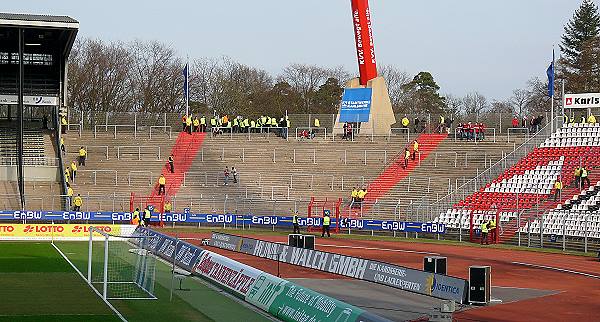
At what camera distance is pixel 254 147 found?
67.9 metres

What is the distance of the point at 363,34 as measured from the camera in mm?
64688

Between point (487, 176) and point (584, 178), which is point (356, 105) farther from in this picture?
point (584, 178)

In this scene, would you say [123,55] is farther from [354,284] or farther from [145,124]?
[354,284]

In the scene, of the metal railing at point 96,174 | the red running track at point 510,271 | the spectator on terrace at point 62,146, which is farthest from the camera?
the spectator on terrace at point 62,146

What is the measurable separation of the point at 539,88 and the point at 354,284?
93.9 metres

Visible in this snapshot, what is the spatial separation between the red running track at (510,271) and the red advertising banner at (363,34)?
67.1 ft

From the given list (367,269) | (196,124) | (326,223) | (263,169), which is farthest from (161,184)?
(367,269)

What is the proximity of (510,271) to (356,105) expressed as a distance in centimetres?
3586

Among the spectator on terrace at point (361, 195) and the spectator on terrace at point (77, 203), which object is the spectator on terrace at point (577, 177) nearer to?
the spectator on terrace at point (361, 195)

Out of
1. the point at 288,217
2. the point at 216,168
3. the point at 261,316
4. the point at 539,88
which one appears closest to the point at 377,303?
the point at 261,316

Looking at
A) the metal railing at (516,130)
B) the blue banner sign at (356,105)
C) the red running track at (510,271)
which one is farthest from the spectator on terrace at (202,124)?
the metal railing at (516,130)

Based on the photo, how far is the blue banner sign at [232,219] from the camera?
50438mm

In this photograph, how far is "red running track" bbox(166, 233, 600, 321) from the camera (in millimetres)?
22266

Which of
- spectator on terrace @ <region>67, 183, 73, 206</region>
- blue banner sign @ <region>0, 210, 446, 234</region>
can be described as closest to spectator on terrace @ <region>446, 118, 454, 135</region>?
blue banner sign @ <region>0, 210, 446, 234</region>
